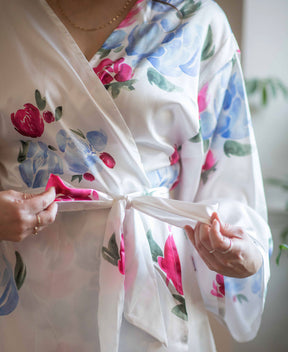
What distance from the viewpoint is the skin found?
1.94ft

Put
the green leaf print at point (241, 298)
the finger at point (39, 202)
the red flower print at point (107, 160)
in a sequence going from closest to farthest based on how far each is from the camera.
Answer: the finger at point (39, 202), the red flower print at point (107, 160), the green leaf print at point (241, 298)

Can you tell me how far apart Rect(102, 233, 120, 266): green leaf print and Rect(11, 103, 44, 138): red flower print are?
0.22 metres

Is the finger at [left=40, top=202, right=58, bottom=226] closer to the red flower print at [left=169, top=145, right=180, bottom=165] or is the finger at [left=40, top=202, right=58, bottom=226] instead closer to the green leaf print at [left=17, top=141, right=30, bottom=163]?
the green leaf print at [left=17, top=141, right=30, bottom=163]

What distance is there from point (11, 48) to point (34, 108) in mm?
124

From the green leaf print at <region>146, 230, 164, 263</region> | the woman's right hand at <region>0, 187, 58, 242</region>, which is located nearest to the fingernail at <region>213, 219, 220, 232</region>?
the green leaf print at <region>146, 230, 164, 263</region>

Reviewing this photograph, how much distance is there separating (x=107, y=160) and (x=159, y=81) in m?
0.16

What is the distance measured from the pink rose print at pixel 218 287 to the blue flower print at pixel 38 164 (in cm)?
36

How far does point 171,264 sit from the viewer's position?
0.72 meters

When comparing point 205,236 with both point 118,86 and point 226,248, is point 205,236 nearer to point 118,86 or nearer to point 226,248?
point 226,248

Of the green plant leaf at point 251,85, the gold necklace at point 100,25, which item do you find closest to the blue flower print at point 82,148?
the gold necklace at point 100,25

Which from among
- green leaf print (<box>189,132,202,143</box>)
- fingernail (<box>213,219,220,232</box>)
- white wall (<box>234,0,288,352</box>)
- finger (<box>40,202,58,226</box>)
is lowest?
white wall (<box>234,0,288,352</box>)

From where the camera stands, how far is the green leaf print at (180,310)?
685mm

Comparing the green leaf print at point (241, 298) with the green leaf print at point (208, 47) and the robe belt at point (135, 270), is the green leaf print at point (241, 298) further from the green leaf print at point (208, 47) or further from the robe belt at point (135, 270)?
the green leaf print at point (208, 47)

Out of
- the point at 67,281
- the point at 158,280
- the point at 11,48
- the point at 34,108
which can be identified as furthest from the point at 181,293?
the point at 11,48
